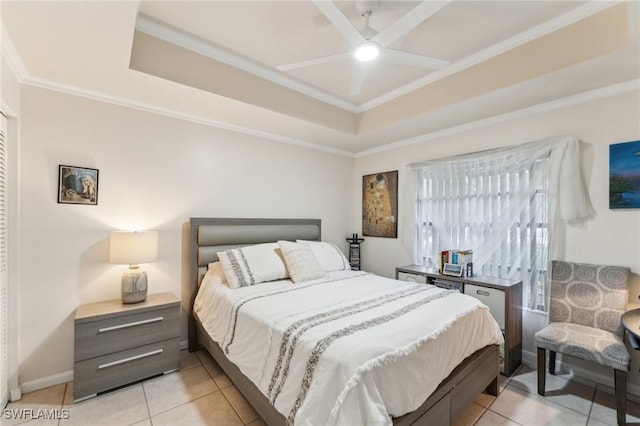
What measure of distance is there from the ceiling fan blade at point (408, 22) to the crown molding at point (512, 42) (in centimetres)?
78

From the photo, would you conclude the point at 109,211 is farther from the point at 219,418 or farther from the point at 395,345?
the point at 395,345

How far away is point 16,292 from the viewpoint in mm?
2105

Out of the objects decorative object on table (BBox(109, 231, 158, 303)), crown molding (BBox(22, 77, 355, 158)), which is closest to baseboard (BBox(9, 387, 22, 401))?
decorative object on table (BBox(109, 231, 158, 303))

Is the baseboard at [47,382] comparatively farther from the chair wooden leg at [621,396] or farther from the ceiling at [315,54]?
the chair wooden leg at [621,396]

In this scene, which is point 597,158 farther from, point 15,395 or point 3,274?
point 15,395

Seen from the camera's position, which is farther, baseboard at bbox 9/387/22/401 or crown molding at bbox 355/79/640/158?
crown molding at bbox 355/79/640/158

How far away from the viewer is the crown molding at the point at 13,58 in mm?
1732

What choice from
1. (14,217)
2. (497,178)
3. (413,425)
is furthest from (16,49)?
(497,178)

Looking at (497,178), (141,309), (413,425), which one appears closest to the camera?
(413,425)

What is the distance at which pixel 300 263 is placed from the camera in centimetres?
287

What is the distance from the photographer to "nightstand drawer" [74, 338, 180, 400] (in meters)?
2.04

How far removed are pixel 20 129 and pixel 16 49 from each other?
2.04 ft

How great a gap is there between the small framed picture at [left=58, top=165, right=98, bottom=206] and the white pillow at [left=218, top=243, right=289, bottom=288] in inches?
47.3

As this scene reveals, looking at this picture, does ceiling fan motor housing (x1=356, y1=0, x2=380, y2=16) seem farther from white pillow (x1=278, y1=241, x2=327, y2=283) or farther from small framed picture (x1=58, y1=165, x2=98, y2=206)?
small framed picture (x1=58, y1=165, x2=98, y2=206)
